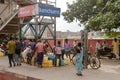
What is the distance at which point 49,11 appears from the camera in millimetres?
18031

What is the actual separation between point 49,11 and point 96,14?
7099 mm

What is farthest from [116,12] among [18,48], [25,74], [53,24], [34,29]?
[25,74]

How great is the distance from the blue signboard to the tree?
12.0 ft

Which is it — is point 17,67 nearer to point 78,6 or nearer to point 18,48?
point 18,48

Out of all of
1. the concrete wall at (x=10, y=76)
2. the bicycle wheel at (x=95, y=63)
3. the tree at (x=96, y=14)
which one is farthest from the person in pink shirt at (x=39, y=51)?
the tree at (x=96, y=14)

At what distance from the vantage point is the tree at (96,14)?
19812mm

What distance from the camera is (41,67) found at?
667 inches

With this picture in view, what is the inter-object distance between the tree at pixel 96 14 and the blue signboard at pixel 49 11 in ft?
12.0

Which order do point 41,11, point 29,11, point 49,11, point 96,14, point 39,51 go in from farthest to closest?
point 96,14 → point 29,11 → point 49,11 → point 41,11 → point 39,51

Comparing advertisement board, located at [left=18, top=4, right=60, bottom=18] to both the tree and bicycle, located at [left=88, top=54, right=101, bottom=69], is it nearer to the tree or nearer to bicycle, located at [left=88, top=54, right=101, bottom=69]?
the tree

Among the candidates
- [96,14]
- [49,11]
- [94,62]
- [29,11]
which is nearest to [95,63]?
[94,62]

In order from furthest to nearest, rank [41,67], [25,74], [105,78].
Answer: [41,67] → [25,74] → [105,78]

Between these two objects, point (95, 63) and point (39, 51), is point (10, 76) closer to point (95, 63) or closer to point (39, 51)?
point (39, 51)

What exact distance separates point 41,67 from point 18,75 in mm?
2657
